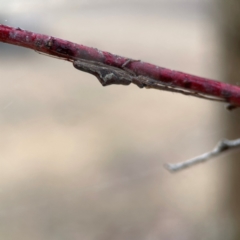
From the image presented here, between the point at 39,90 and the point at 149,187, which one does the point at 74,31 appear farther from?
the point at 149,187

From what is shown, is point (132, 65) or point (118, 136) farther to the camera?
point (118, 136)

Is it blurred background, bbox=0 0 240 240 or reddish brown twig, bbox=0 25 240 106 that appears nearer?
reddish brown twig, bbox=0 25 240 106

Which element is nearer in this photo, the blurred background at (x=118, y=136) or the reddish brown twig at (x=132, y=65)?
the reddish brown twig at (x=132, y=65)

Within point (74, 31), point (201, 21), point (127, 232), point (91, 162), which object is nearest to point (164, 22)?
point (201, 21)
